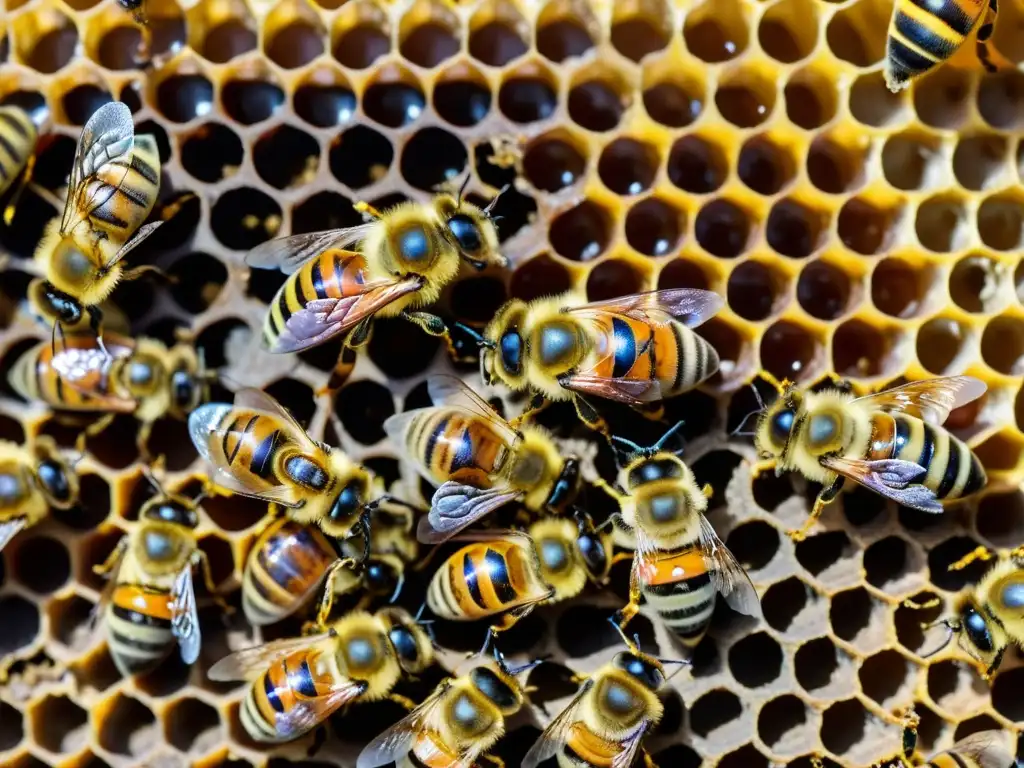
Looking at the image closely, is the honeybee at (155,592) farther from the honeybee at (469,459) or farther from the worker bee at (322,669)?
the honeybee at (469,459)

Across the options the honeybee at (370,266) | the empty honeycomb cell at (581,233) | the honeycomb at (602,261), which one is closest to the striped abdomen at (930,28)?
the honeycomb at (602,261)

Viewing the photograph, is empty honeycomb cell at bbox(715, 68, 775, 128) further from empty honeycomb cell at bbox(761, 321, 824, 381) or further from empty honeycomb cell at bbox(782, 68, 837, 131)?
empty honeycomb cell at bbox(761, 321, 824, 381)

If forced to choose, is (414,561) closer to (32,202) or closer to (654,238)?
(654,238)

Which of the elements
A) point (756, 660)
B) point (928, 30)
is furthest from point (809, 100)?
point (756, 660)

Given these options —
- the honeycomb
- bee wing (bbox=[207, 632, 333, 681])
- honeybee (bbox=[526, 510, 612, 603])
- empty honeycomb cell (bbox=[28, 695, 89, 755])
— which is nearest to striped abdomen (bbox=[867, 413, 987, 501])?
the honeycomb

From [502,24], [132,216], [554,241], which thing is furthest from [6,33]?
[554,241]
